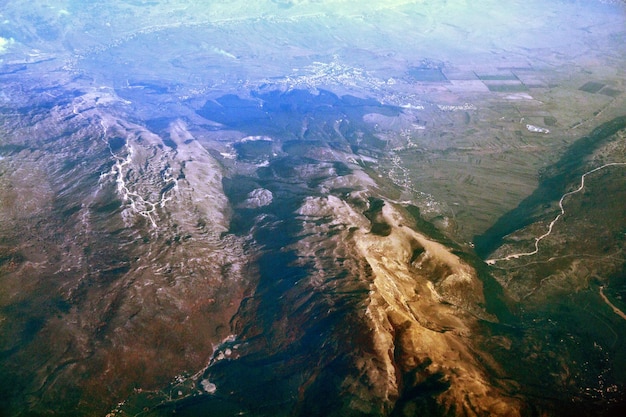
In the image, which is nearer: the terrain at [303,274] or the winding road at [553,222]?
the terrain at [303,274]

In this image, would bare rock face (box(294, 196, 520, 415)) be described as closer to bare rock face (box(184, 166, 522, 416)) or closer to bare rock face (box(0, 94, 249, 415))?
bare rock face (box(184, 166, 522, 416))

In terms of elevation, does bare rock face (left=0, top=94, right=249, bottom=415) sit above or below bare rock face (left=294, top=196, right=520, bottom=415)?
below

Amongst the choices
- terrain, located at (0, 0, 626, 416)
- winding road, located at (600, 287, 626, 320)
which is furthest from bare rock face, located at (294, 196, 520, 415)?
winding road, located at (600, 287, 626, 320)

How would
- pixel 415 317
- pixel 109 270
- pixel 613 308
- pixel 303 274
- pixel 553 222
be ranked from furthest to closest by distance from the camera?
pixel 553 222 → pixel 109 270 → pixel 303 274 → pixel 613 308 → pixel 415 317

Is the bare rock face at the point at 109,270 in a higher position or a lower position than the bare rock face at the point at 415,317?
lower

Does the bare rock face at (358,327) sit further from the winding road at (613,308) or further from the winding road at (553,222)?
the winding road at (613,308)

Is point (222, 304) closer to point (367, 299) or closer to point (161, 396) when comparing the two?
point (161, 396)

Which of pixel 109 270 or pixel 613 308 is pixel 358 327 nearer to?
pixel 613 308

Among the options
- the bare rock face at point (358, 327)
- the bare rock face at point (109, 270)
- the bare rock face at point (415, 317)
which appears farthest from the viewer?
the bare rock face at point (109, 270)

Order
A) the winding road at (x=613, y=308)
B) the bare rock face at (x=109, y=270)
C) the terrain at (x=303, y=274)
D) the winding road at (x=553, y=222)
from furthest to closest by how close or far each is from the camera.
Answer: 1. the winding road at (x=553, y=222)
2. the winding road at (x=613, y=308)
3. the bare rock face at (x=109, y=270)
4. the terrain at (x=303, y=274)

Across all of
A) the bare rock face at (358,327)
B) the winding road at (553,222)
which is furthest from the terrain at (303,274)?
the winding road at (553,222)

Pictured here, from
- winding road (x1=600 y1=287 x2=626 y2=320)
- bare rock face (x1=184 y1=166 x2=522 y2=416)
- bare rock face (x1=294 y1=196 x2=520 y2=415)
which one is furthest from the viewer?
winding road (x1=600 y1=287 x2=626 y2=320)

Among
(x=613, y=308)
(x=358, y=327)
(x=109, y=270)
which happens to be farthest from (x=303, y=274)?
(x=613, y=308)
